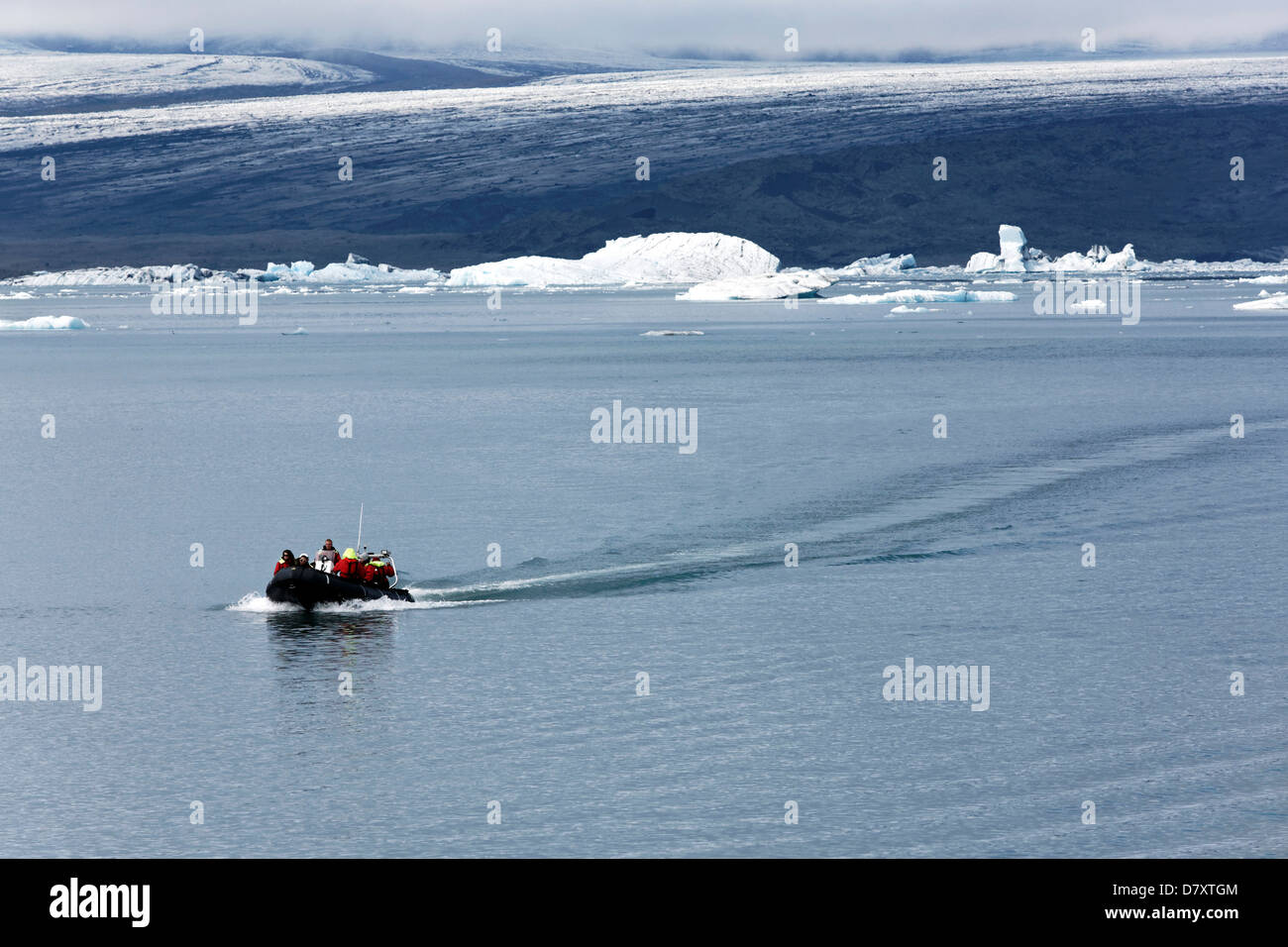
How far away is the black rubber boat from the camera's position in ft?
56.2

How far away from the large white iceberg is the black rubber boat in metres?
104

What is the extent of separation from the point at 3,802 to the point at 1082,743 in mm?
7555

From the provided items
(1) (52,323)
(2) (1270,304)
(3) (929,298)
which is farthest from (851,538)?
(3) (929,298)

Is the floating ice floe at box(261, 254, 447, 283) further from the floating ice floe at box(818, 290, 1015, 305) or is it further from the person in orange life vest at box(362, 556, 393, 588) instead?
the person in orange life vest at box(362, 556, 393, 588)

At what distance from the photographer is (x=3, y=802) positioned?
1098 cm

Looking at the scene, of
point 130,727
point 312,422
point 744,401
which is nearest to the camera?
point 130,727

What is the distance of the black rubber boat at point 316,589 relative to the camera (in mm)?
17141

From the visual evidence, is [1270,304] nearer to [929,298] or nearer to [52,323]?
[929,298]

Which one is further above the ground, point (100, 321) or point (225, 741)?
point (100, 321)

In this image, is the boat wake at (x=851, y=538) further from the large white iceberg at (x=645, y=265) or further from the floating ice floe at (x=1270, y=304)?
the large white iceberg at (x=645, y=265)

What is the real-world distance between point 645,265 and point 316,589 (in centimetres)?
11196

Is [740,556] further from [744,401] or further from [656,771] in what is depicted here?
[744,401]

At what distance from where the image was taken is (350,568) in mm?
17625

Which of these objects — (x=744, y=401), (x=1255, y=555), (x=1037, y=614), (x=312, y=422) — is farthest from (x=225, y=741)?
(x=744, y=401)
